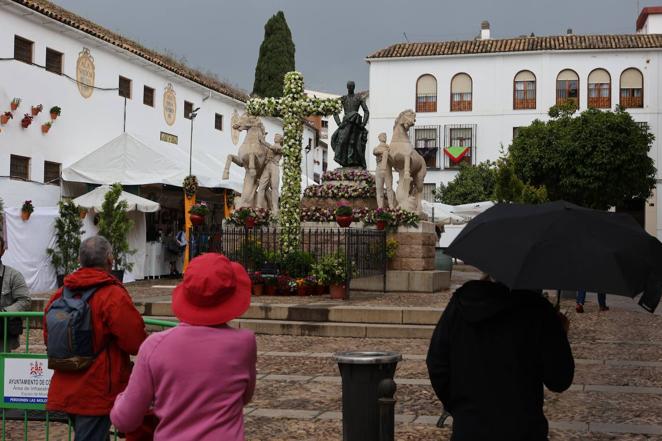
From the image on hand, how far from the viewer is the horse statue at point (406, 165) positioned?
60.1ft

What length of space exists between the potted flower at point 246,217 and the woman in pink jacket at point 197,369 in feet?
45.2

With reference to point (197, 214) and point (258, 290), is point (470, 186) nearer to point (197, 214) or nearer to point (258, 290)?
point (197, 214)

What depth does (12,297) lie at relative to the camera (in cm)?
622

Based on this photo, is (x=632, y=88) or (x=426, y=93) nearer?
(x=632, y=88)

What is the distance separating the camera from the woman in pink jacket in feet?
10.4

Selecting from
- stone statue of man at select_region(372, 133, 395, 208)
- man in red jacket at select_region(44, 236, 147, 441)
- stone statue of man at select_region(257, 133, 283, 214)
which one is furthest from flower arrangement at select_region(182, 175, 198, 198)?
man in red jacket at select_region(44, 236, 147, 441)

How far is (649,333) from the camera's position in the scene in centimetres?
1371

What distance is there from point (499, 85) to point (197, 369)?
50.7 meters

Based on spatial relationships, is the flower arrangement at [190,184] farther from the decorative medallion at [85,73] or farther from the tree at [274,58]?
the tree at [274,58]

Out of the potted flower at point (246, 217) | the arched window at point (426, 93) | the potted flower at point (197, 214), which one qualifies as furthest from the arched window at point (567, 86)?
the potted flower at point (197, 214)

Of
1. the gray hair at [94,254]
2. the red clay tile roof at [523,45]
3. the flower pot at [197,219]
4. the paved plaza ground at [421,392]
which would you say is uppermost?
the red clay tile roof at [523,45]

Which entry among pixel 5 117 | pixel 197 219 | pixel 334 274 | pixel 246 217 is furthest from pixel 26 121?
pixel 334 274

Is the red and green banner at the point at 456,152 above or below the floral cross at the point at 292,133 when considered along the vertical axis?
above

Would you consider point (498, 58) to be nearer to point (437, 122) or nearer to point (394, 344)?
point (437, 122)
